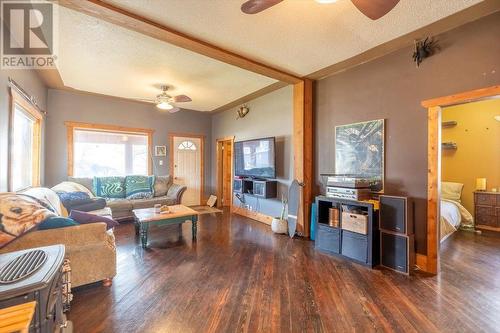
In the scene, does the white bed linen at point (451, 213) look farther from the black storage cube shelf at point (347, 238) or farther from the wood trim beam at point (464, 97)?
the wood trim beam at point (464, 97)

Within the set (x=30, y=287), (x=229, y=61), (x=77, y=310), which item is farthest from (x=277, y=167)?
(x=30, y=287)

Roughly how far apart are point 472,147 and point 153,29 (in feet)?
20.0

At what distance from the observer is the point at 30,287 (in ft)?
3.24

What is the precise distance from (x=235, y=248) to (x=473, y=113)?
5.42 m

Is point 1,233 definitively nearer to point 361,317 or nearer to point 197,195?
point 361,317

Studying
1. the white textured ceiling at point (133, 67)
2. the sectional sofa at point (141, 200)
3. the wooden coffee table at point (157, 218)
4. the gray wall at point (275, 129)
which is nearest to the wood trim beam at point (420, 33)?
the gray wall at point (275, 129)

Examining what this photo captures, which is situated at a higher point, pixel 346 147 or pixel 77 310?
pixel 346 147

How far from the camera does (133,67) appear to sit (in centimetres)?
358

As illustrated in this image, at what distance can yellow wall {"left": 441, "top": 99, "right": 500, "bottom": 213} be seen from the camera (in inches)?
169

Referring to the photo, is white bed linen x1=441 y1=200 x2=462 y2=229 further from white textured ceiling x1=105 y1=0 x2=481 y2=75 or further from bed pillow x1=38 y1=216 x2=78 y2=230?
bed pillow x1=38 y1=216 x2=78 y2=230

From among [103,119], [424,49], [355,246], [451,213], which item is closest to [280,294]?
[355,246]

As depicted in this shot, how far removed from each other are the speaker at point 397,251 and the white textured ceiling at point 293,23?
233 centimetres

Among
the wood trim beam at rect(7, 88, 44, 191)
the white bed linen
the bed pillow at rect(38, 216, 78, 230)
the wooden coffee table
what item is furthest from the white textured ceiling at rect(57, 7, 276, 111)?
the white bed linen

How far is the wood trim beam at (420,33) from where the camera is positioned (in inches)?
84.2
